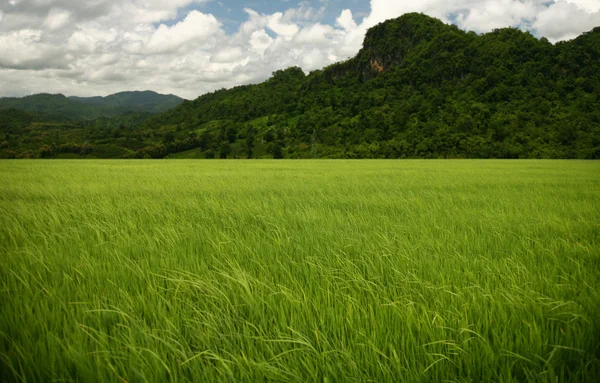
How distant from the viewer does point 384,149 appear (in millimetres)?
71938

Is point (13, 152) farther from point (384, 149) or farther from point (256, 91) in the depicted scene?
point (256, 91)

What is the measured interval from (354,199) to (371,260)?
402 centimetres

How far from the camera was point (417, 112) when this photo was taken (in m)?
86.4

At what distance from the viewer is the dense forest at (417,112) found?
64.8m

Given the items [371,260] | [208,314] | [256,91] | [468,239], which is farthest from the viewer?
[256,91]

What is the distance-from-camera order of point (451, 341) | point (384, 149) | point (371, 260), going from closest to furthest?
point (451, 341) < point (371, 260) < point (384, 149)

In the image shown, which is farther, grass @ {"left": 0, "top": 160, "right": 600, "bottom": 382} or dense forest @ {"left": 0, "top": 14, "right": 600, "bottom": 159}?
dense forest @ {"left": 0, "top": 14, "right": 600, "bottom": 159}

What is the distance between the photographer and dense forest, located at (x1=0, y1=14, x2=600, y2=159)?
213 ft

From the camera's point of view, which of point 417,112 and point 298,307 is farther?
point 417,112

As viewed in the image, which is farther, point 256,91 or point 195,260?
point 256,91

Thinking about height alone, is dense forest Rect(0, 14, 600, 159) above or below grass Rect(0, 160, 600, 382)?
above

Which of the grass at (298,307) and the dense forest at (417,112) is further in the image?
the dense forest at (417,112)

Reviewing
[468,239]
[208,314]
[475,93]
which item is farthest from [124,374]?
[475,93]

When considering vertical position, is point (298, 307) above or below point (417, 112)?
below
